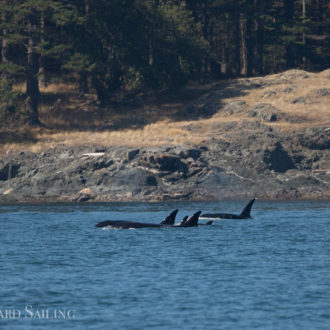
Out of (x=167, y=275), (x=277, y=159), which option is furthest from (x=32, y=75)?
(x=167, y=275)

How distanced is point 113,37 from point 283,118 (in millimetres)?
22703

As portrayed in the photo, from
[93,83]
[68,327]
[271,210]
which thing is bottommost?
[271,210]

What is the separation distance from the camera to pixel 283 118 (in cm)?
8656

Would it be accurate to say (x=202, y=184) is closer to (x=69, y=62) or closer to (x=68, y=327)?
(x=69, y=62)

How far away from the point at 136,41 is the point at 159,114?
9.27 metres

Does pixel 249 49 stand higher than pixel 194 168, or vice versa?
pixel 249 49

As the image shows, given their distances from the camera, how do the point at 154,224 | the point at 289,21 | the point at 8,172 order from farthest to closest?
the point at 289,21, the point at 8,172, the point at 154,224

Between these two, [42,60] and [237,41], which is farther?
[237,41]

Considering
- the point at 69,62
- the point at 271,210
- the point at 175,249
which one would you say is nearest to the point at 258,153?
the point at 271,210

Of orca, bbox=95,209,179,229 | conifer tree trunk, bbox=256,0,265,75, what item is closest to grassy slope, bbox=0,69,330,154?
conifer tree trunk, bbox=256,0,265,75

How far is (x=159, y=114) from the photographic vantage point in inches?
3708

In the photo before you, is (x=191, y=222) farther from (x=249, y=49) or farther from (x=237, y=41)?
(x=237, y=41)

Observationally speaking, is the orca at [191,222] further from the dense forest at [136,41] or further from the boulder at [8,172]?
the dense forest at [136,41]

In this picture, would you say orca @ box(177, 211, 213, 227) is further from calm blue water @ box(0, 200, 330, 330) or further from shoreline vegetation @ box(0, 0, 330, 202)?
shoreline vegetation @ box(0, 0, 330, 202)
